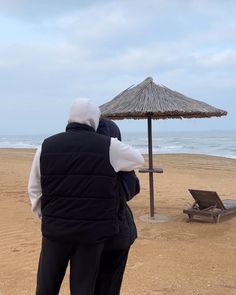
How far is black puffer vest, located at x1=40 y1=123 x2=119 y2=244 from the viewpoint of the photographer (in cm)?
256

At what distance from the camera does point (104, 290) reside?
287 centimetres

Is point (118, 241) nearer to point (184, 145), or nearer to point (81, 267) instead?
point (81, 267)

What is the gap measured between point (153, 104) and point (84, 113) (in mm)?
4681

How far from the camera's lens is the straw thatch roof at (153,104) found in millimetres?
7181

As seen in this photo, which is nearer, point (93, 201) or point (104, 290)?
point (93, 201)

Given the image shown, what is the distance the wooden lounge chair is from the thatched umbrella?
0.75 m

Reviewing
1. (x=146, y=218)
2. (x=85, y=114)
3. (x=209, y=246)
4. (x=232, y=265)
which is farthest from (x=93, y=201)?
(x=146, y=218)

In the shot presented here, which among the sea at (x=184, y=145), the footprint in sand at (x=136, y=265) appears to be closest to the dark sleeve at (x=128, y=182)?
the footprint in sand at (x=136, y=265)

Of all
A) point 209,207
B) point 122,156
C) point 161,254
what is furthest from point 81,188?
point 209,207

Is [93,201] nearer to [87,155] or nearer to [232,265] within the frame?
[87,155]

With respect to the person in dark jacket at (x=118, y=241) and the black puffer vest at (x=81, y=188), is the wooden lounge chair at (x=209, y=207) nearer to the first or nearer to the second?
the person in dark jacket at (x=118, y=241)

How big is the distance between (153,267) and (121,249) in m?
2.38

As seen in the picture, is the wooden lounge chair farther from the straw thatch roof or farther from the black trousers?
the black trousers

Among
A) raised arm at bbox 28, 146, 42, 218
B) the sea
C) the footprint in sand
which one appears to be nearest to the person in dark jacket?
raised arm at bbox 28, 146, 42, 218
